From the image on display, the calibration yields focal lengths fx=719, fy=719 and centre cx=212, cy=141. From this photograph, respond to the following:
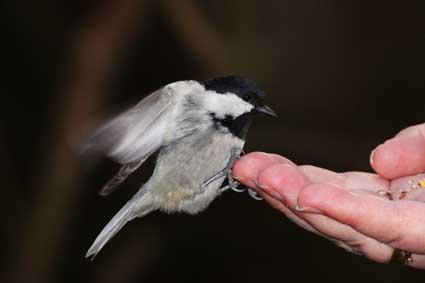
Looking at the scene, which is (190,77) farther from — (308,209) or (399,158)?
(308,209)

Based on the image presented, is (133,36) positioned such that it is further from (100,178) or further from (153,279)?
(153,279)

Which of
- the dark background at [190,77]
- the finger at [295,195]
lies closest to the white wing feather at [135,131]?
the finger at [295,195]

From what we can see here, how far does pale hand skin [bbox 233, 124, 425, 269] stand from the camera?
5.09 feet

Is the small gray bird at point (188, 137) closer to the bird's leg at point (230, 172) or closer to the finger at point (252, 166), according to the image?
the bird's leg at point (230, 172)

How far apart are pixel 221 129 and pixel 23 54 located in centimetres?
211

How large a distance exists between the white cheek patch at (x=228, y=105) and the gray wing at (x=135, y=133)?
0.46 ft

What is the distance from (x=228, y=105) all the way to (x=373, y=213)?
2.55ft

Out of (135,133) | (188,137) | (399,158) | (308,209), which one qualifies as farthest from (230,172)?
(308,209)

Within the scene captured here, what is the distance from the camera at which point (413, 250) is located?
173cm

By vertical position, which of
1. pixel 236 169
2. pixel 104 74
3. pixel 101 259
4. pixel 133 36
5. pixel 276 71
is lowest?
pixel 101 259

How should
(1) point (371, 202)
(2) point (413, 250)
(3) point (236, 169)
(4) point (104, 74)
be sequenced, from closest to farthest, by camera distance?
(1) point (371, 202) < (2) point (413, 250) < (3) point (236, 169) < (4) point (104, 74)

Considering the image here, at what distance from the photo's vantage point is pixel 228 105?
7.30ft

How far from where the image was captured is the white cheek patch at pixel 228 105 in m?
2.22

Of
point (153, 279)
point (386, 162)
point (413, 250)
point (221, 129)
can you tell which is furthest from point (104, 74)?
point (413, 250)
